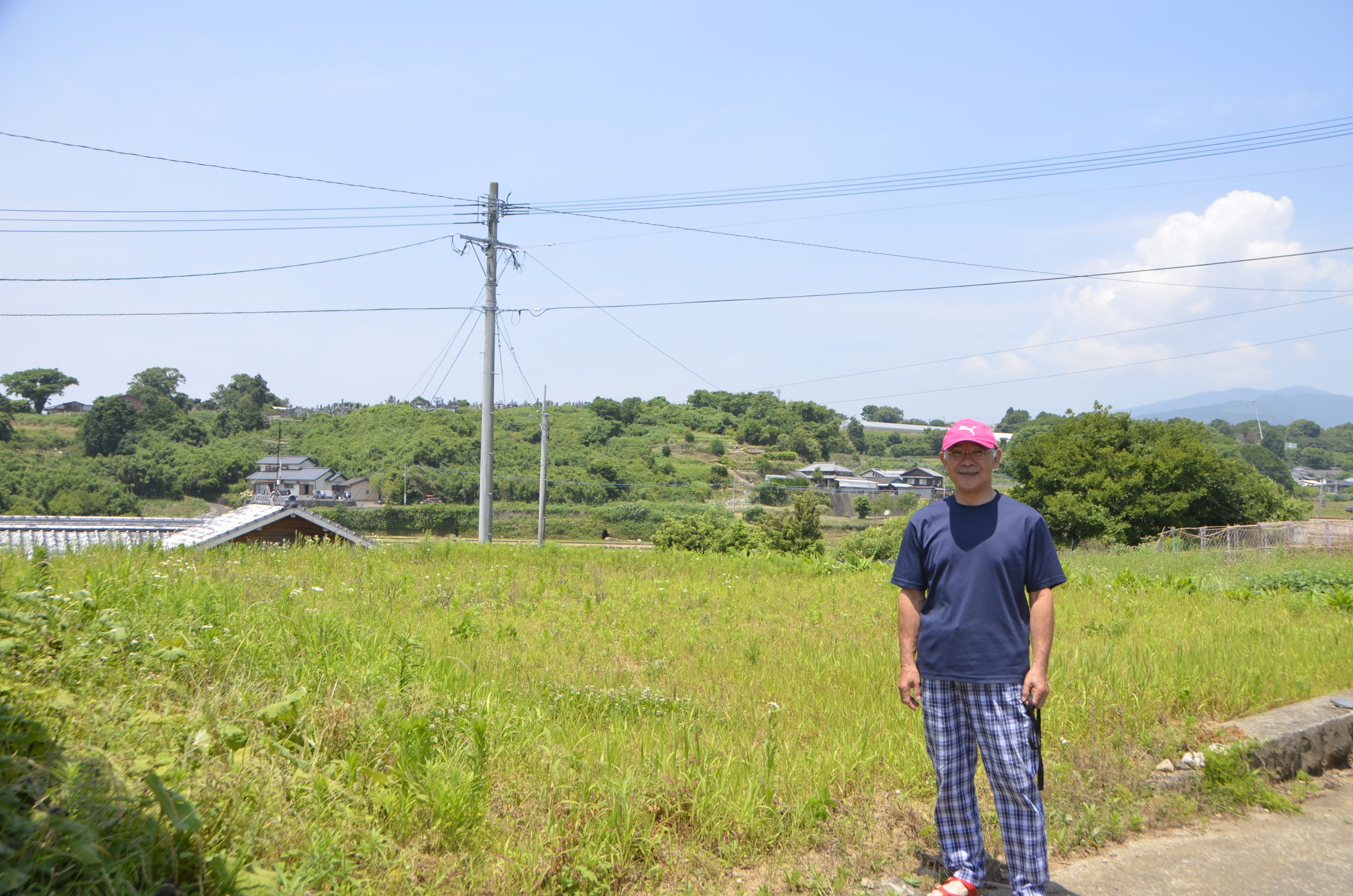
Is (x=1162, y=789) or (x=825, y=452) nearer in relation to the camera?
(x=1162, y=789)

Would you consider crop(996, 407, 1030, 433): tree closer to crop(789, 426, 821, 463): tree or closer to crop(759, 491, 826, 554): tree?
crop(789, 426, 821, 463): tree

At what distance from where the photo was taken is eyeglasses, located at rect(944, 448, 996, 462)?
11.5ft

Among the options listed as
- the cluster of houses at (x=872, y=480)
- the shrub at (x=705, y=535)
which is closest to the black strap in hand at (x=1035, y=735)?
the shrub at (x=705, y=535)

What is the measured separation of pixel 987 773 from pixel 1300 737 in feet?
10.2

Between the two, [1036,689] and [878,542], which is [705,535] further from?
[1036,689]

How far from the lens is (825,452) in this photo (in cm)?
11788

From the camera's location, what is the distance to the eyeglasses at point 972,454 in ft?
11.5

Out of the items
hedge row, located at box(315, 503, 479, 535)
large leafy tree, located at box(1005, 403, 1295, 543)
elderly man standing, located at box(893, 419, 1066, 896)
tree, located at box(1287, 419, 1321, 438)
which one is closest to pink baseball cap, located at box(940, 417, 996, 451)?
elderly man standing, located at box(893, 419, 1066, 896)

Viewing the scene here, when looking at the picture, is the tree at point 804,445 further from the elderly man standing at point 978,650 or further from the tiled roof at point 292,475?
the elderly man standing at point 978,650

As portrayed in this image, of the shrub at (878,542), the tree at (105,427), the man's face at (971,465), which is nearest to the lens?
the man's face at (971,465)

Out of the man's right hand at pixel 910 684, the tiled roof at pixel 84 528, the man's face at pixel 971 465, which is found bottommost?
the tiled roof at pixel 84 528

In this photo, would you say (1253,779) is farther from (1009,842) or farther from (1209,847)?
(1009,842)

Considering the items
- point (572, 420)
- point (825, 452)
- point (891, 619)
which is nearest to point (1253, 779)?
point (891, 619)

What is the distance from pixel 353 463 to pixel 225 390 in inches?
889
